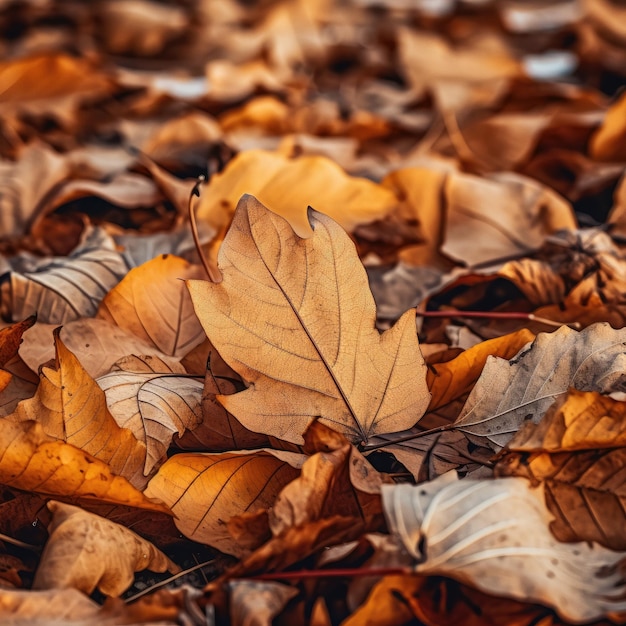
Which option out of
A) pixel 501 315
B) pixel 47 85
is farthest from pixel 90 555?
pixel 47 85

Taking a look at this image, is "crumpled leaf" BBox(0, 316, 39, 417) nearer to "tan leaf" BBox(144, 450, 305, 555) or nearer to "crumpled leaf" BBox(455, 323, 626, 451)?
"tan leaf" BBox(144, 450, 305, 555)

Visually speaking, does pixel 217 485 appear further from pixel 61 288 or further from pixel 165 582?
pixel 61 288

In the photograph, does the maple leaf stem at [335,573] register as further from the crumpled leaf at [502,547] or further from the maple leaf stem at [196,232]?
the maple leaf stem at [196,232]

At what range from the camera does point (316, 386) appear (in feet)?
2.87

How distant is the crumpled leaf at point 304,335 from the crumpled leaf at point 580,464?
14cm

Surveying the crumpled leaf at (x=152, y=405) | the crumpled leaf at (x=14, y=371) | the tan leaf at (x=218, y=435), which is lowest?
the tan leaf at (x=218, y=435)

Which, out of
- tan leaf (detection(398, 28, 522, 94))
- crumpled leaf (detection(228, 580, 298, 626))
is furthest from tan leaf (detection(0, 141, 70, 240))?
tan leaf (detection(398, 28, 522, 94))

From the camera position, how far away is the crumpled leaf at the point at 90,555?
72 centimetres

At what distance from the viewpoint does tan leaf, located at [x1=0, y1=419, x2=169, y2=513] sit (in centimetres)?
77

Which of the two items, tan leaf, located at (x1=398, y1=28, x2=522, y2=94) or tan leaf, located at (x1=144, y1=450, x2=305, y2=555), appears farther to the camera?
tan leaf, located at (x1=398, y1=28, x2=522, y2=94)

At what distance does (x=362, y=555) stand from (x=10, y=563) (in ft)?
1.15

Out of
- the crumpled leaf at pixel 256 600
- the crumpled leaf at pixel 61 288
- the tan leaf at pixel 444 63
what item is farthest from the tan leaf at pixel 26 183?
the tan leaf at pixel 444 63

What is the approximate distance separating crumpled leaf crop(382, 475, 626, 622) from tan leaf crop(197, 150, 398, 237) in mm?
691

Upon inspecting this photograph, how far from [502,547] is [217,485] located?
Answer: 12.2 inches
